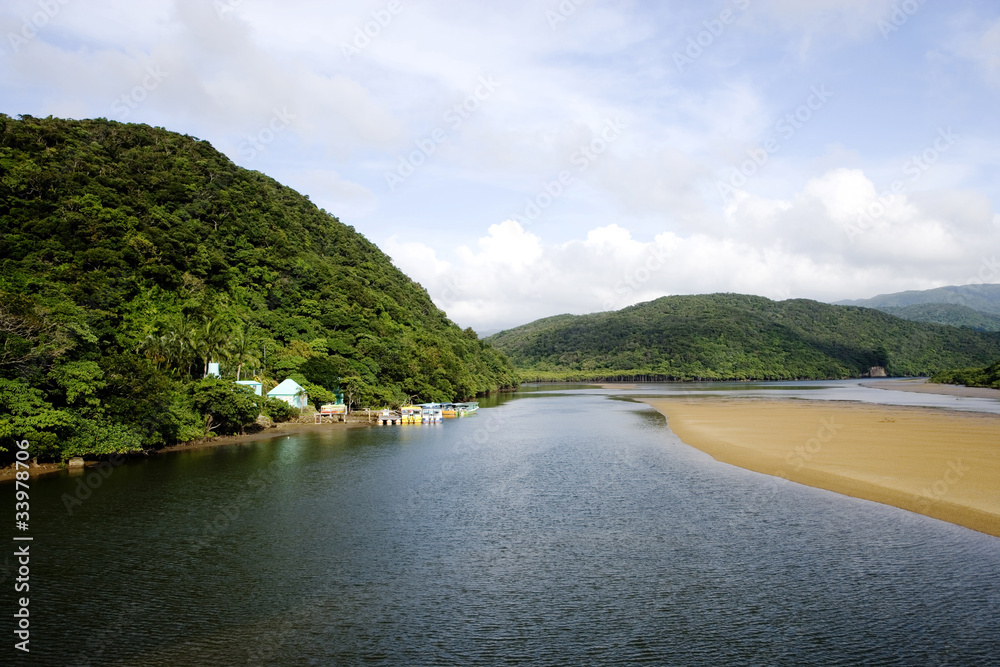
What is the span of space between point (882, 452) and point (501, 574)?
27826 millimetres

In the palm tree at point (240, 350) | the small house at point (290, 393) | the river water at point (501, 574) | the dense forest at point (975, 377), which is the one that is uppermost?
the palm tree at point (240, 350)

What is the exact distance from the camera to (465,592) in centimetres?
1609

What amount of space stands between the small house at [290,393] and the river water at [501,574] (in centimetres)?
3111

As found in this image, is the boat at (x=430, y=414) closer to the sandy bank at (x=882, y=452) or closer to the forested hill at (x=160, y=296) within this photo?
the forested hill at (x=160, y=296)

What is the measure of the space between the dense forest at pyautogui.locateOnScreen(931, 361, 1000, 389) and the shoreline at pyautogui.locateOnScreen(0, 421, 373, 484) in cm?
11605

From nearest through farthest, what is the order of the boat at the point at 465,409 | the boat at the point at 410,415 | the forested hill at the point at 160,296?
the forested hill at the point at 160,296, the boat at the point at 410,415, the boat at the point at 465,409

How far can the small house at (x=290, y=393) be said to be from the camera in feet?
206

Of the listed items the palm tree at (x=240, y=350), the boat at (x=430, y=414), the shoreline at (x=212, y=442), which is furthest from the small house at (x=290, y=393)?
the boat at (x=430, y=414)

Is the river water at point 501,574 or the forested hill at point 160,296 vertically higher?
the forested hill at point 160,296

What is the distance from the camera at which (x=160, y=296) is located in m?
60.3

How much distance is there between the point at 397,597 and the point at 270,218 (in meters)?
93.9

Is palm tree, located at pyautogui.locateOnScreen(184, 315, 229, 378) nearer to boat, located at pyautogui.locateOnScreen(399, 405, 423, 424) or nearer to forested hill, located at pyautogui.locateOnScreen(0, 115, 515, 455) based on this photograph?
forested hill, located at pyautogui.locateOnScreen(0, 115, 515, 455)

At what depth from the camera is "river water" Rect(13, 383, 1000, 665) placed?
12883mm

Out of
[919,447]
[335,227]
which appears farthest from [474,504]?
[335,227]
